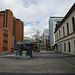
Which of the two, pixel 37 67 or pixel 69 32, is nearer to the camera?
pixel 37 67

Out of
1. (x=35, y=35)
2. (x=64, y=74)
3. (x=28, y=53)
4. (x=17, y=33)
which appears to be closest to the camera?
(x=64, y=74)

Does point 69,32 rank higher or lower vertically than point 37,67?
higher

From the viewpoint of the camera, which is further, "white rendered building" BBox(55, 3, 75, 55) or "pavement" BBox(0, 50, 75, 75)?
"white rendered building" BBox(55, 3, 75, 55)

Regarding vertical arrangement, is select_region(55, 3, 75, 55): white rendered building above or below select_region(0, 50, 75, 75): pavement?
above

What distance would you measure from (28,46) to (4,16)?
5907 cm

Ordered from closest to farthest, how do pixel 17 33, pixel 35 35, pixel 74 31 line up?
pixel 74 31
pixel 35 35
pixel 17 33

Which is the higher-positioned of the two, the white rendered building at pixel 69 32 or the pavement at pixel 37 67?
the white rendered building at pixel 69 32

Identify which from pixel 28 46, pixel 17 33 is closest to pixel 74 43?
pixel 28 46

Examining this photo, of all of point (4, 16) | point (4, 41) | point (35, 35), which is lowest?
point (4, 41)

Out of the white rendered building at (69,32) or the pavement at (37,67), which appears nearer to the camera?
the pavement at (37,67)

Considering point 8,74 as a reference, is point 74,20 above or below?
above

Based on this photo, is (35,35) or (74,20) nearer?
(74,20)

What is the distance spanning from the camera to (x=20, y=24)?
9631 centimetres

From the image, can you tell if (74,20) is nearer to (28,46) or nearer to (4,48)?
(28,46)
